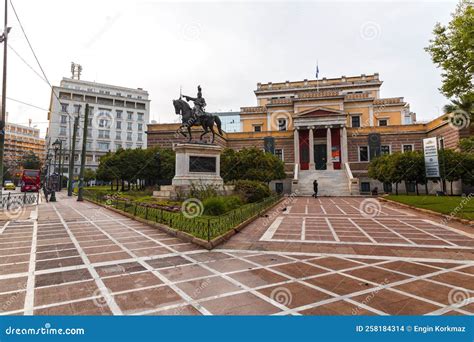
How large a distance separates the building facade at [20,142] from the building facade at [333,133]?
84129 mm

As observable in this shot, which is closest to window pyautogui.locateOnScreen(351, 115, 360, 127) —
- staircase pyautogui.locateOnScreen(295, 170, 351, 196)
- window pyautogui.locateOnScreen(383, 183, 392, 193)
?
staircase pyautogui.locateOnScreen(295, 170, 351, 196)

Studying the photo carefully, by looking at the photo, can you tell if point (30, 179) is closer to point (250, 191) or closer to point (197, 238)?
point (250, 191)

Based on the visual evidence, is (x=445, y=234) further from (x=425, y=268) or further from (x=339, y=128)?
(x=339, y=128)

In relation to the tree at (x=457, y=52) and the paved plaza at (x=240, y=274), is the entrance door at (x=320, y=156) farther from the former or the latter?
the paved plaza at (x=240, y=274)

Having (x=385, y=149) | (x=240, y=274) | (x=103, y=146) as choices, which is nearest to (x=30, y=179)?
(x=103, y=146)

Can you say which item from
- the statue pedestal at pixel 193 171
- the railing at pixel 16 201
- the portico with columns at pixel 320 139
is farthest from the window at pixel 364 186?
the railing at pixel 16 201

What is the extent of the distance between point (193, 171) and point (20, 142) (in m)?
117

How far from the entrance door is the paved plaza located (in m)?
34.1

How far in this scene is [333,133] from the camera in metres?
42.2

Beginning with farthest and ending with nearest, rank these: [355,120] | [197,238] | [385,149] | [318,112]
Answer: [355,120] < [318,112] < [385,149] < [197,238]

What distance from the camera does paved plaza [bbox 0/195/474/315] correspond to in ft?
12.7

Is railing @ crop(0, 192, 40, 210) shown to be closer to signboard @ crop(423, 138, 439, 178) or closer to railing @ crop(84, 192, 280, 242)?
railing @ crop(84, 192, 280, 242)

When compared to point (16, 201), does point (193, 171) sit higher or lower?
higher

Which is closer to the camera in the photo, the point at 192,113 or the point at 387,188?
the point at 192,113
